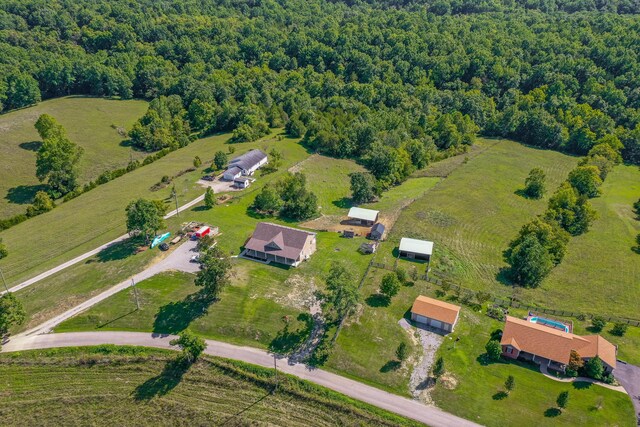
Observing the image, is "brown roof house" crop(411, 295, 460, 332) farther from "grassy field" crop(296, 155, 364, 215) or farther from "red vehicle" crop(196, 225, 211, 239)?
"red vehicle" crop(196, 225, 211, 239)

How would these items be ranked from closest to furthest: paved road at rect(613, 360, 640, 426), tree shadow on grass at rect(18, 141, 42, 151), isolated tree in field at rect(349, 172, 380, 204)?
1. paved road at rect(613, 360, 640, 426)
2. isolated tree in field at rect(349, 172, 380, 204)
3. tree shadow on grass at rect(18, 141, 42, 151)

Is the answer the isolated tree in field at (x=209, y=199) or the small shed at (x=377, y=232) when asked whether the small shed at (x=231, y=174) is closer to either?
the isolated tree in field at (x=209, y=199)

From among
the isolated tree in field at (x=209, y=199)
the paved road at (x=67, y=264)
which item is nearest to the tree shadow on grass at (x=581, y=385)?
the isolated tree in field at (x=209, y=199)

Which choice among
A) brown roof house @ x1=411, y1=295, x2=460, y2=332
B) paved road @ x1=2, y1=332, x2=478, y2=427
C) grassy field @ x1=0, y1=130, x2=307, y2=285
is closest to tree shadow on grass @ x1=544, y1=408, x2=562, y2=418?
paved road @ x1=2, y1=332, x2=478, y2=427

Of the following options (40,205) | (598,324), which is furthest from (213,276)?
(40,205)

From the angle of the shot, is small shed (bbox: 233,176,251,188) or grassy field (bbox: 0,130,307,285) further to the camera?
small shed (bbox: 233,176,251,188)
